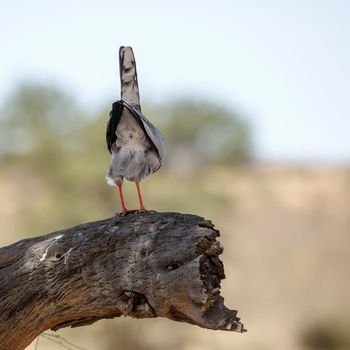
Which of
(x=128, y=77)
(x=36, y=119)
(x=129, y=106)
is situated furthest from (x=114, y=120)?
(x=36, y=119)

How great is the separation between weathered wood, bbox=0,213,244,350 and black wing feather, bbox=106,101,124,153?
1.16 meters

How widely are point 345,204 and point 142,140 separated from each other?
37053mm

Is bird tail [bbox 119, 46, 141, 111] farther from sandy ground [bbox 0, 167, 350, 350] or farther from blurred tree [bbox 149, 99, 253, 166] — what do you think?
blurred tree [bbox 149, 99, 253, 166]

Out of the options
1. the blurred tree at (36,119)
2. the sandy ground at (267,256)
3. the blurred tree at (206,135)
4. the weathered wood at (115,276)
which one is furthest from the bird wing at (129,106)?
the blurred tree at (206,135)

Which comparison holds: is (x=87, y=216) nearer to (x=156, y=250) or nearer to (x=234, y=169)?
(x=234, y=169)

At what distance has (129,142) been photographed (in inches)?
285

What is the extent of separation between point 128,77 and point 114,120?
0.46m

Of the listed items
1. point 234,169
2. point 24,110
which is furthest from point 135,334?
point 234,169

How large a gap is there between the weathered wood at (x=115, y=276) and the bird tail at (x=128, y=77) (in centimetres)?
157

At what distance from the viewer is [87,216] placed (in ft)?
84.9

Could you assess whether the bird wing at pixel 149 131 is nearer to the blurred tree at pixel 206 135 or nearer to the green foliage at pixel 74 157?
the green foliage at pixel 74 157

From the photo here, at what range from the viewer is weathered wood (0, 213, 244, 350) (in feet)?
18.7

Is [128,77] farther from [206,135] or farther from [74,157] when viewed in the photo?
[206,135]

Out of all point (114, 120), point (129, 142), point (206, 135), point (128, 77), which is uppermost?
point (128, 77)
